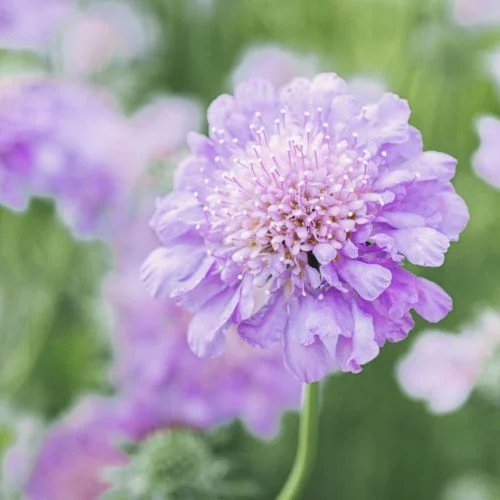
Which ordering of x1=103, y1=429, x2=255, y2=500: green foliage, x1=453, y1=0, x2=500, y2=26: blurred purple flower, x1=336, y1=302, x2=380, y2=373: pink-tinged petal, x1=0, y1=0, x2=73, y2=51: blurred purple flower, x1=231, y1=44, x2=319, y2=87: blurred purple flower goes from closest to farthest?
1. x1=336, y1=302, x2=380, y2=373: pink-tinged petal
2. x1=103, y1=429, x2=255, y2=500: green foliage
3. x1=0, y1=0, x2=73, y2=51: blurred purple flower
4. x1=231, y1=44, x2=319, y2=87: blurred purple flower
5. x1=453, y1=0, x2=500, y2=26: blurred purple flower

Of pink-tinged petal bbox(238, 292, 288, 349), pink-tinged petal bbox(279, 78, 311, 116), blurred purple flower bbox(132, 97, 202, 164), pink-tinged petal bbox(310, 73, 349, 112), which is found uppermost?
pink-tinged petal bbox(310, 73, 349, 112)

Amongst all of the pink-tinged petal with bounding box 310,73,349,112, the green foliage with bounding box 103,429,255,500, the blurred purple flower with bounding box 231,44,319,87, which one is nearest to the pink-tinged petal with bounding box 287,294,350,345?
the pink-tinged petal with bounding box 310,73,349,112

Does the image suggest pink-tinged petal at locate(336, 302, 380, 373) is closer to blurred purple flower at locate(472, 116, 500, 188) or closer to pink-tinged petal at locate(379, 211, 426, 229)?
pink-tinged petal at locate(379, 211, 426, 229)

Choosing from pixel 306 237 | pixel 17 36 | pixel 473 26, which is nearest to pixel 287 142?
pixel 306 237

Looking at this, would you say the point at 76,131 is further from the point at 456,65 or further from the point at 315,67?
the point at 456,65

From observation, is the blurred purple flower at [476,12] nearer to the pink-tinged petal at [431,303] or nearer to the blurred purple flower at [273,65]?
the blurred purple flower at [273,65]
